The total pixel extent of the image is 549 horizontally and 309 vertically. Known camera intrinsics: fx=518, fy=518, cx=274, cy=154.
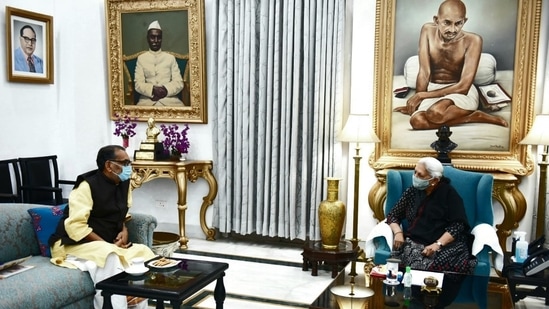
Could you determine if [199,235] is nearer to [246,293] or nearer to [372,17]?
[246,293]

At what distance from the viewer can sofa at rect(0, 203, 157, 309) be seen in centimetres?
289

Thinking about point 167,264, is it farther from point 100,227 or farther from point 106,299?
point 100,227

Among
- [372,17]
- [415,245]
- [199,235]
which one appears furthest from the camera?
[199,235]

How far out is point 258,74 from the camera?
546 centimetres

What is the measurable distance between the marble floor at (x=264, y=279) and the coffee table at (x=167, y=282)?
657 mm

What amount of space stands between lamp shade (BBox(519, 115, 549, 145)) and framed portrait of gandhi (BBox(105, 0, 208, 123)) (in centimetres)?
324

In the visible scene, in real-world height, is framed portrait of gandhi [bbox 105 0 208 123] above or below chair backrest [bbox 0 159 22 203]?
above

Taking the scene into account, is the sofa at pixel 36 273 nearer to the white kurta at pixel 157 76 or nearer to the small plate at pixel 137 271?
the small plate at pixel 137 271

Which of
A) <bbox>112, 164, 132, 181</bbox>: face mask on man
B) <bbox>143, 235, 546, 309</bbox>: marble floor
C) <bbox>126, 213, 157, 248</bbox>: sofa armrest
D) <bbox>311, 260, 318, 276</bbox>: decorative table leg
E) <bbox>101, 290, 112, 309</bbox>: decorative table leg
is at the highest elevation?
<bbox>112, 164, 132, 181</bbox>: face mask on man

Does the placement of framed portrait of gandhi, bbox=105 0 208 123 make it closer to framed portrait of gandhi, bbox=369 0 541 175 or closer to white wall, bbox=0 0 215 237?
white wall, bbox=0 0 215 237

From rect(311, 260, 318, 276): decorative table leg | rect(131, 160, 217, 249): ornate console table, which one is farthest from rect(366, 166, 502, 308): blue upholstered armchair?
rect(131, 160, 217, 249): ornate console table

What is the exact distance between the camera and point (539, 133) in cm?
423

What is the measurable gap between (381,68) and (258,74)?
1.29m

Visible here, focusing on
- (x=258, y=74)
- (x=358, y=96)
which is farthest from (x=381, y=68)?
(x=258, y=74)
